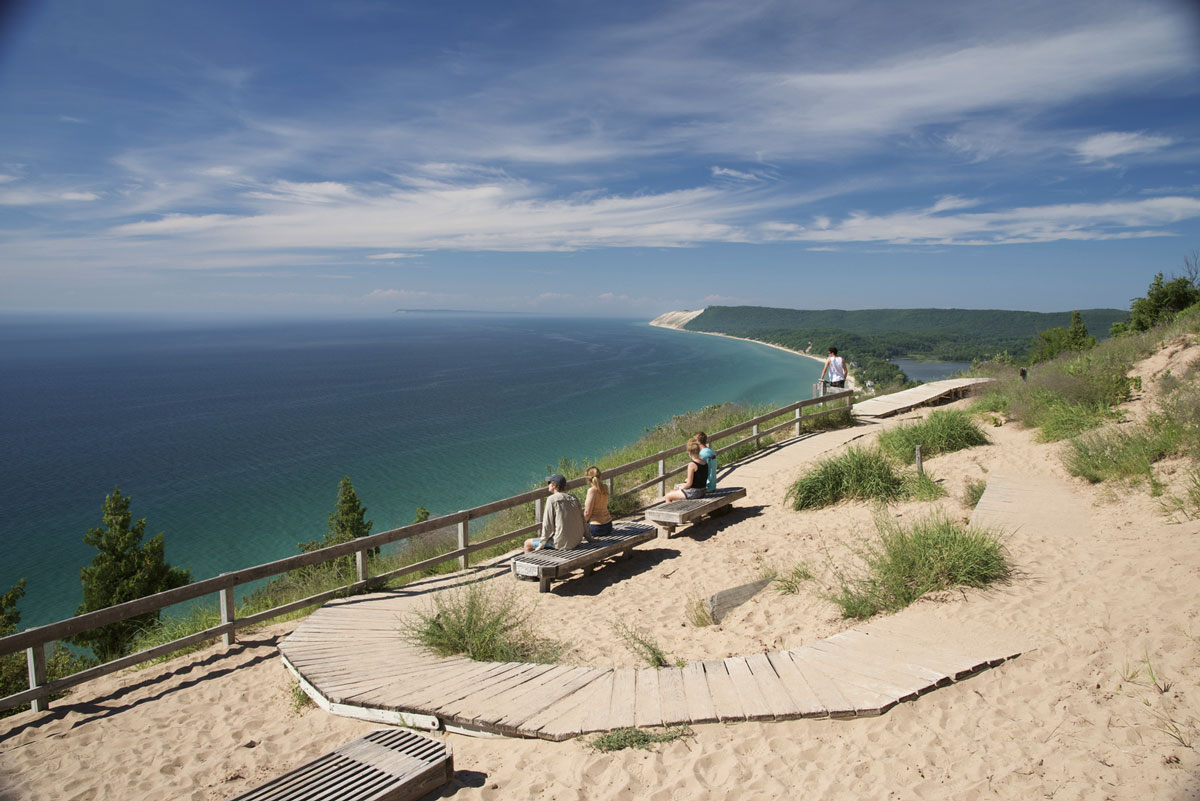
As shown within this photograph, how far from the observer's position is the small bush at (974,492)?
909 centimetres

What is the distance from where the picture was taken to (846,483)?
33.5ft

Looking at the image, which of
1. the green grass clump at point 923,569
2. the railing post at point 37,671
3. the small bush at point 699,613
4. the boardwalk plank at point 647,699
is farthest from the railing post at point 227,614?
the green grass clump at point 923,569

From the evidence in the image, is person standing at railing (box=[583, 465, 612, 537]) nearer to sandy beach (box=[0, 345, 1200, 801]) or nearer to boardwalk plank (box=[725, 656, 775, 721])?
sandy beach (box=[0, 345, 1200, 801])

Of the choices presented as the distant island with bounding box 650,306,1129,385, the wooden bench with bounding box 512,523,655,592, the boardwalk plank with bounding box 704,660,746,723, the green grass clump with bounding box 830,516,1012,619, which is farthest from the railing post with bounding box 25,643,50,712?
the distant island with bounding box 650,306,1129,385

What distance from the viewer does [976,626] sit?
5.31 metres

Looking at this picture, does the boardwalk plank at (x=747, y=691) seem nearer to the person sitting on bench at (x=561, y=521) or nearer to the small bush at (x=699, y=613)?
the small bush at (x=699, y=613)

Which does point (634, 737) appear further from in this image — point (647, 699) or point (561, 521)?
point (561, 521)

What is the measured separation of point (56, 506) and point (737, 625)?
147 ft

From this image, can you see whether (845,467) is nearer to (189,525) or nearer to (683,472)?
(683,472)

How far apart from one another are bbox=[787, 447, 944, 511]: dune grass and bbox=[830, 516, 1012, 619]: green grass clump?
3228 millimetres

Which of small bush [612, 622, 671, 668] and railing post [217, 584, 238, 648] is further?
railing post [217, 584, 238, 648]

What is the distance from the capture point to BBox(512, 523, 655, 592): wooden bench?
7.88m

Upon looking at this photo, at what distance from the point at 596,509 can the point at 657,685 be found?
4.13m

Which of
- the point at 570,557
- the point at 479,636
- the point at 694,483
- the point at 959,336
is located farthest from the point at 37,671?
the point at 959,336
